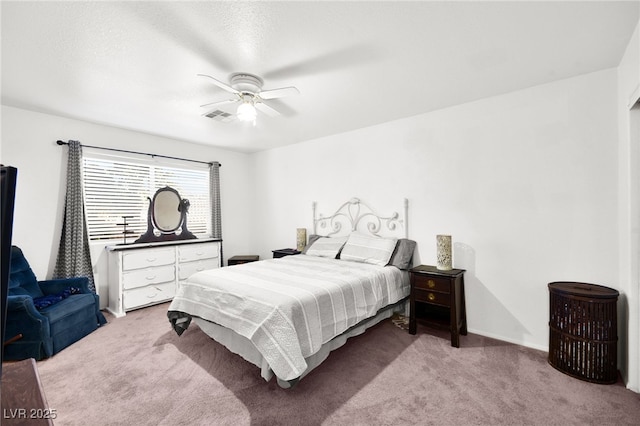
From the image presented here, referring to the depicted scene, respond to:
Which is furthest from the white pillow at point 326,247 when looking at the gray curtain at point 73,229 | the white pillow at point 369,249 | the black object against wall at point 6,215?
the black object against wall at point 6,215

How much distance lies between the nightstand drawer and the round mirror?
3.76 meters

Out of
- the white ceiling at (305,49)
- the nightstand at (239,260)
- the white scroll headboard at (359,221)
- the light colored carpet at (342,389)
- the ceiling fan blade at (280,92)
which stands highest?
the white ceiling at (305,49)

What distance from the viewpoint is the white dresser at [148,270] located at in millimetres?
3814

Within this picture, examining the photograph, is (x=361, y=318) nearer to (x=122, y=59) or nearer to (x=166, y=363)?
(x=166, y=363)

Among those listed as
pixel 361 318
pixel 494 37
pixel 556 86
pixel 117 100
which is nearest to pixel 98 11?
pixel 117 100

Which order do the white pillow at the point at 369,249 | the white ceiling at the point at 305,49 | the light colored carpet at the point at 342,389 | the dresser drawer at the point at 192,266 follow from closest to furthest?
the white ceiling at the point at 305,49 < the light colored carpet at the point at 342,389 < the white pillow at the point at 369,249 < the dresser drawer at the point at 192,266

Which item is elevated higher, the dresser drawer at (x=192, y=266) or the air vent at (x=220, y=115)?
the air vent at (x=220, y=115)

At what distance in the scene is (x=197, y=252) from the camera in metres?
4.64

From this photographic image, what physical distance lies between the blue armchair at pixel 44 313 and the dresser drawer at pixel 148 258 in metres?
0.47

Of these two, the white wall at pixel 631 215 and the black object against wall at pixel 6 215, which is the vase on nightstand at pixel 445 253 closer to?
the white wall at pixel 631 215

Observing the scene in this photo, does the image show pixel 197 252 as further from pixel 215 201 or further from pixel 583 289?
pixel 583 289

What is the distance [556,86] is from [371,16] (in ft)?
6.97

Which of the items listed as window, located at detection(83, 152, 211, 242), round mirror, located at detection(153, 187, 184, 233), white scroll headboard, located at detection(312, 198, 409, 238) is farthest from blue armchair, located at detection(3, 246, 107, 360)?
white scroll headboard, located at detection(312, 198, 409, 238)

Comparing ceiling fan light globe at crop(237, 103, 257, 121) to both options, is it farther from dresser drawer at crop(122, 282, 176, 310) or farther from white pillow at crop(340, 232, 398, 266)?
dresser drawer at crop(122, 282, 176, 310)
